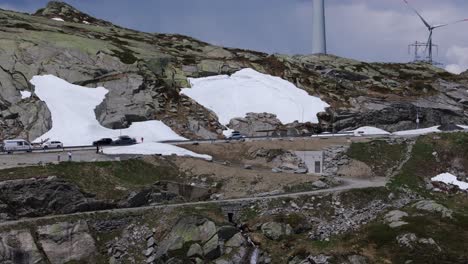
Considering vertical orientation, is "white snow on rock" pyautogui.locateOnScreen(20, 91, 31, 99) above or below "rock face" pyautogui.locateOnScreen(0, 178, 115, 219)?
above

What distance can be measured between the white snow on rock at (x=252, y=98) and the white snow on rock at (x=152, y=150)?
22.8 m

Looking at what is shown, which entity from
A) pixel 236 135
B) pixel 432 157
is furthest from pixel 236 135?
pixel 432 157

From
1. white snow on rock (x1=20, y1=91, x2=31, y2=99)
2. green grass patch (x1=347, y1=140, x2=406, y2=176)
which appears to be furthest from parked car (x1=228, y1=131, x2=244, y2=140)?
white snow on rock (x1=20, y1=91, x2=31, y2=99)

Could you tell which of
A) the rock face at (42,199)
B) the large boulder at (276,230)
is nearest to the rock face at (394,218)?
the large boulder at (276,230)

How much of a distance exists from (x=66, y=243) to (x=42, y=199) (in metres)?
5.75

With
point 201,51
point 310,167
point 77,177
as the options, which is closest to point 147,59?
point 201,51

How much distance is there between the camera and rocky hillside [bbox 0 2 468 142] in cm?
9119

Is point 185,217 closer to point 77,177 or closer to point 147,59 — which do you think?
point 77,177

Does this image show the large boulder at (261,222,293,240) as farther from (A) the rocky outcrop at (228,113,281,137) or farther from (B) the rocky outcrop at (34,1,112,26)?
(B) the rocky outcrop at (34,1,112,26)

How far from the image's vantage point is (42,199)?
55.6 metres

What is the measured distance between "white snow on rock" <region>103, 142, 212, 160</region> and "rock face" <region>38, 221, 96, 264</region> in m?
20.2

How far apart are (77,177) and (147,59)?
2077 inches

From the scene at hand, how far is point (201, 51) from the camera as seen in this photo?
133 metres

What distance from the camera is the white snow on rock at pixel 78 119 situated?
8256 centimetres
